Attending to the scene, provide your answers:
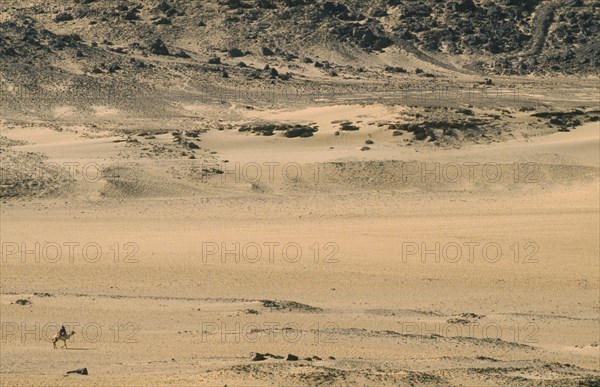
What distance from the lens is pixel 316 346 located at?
16750 mm

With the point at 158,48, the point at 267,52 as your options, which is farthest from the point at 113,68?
the point at 267,52

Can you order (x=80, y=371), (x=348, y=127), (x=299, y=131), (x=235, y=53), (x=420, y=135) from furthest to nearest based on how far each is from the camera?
(x=235, y=53)
(x=348, y=127)
(x=299, y=131)
(x=420, y=135)
(x=80, y=371)

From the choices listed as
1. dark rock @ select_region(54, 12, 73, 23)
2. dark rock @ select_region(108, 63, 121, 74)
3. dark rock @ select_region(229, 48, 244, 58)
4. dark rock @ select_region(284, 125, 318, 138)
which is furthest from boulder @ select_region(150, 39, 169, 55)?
dark rock @ select_region(284, 125, 318, 138)

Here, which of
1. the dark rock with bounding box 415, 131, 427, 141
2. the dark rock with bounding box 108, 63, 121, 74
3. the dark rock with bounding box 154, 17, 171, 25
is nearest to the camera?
the dark rock with bounding box 415, 131, 427, 141

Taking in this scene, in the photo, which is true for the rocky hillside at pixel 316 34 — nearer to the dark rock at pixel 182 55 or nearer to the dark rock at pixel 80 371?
the dark rock at pixel 182 55

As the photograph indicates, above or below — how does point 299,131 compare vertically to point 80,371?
above

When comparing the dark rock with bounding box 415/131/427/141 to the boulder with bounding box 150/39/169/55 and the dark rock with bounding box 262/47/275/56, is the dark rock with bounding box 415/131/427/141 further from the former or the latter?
the boulder with bounding box 150/39/169/55

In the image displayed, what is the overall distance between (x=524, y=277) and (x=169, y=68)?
25.7 meters

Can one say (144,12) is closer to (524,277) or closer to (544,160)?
(544,160)

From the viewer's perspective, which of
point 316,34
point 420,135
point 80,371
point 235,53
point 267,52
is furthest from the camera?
point 316,34

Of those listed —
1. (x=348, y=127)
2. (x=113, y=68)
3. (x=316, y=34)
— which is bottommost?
(x=348, y=127)

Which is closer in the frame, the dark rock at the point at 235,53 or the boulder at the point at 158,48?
the boulder at the point at 158,48

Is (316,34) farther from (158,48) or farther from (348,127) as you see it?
(348,127)

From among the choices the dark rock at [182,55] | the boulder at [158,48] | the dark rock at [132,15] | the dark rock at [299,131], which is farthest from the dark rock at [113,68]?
the dark rock at [299,131]
